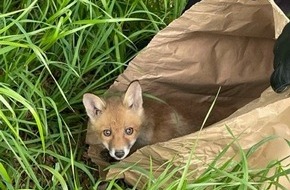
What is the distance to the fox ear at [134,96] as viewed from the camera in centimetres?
233

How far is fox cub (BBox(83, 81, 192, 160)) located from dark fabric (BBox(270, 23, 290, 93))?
59 centimetres

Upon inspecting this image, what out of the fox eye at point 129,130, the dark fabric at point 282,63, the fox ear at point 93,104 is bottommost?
the fox eye at point 129,130

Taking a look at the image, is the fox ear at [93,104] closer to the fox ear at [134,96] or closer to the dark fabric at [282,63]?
the fox ear at [134,96]

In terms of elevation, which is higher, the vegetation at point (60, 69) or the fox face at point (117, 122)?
the vegetation at point (60, 69)

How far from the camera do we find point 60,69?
2498 mm

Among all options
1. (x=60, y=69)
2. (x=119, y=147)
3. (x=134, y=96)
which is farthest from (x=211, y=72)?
(x=60, y=69)

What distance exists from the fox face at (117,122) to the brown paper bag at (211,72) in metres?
0.05

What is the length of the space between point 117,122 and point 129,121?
0.14 feet

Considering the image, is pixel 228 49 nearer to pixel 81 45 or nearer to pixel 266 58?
pixel 266 58

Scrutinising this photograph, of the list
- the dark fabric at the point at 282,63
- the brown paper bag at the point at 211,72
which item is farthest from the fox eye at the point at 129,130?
the dark fabric at the point at 282,63

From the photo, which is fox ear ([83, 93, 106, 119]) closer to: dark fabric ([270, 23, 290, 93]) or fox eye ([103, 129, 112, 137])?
fox eye ([103, 129, 112, 137])

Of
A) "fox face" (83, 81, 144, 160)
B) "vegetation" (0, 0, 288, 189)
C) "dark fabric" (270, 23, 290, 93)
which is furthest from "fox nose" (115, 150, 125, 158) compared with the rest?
"dark fabric" (270, 23, 290, 93)

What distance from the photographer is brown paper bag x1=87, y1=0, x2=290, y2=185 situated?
2.00 metres

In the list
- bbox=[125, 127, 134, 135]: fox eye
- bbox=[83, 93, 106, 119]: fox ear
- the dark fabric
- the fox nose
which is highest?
the dark fabric
